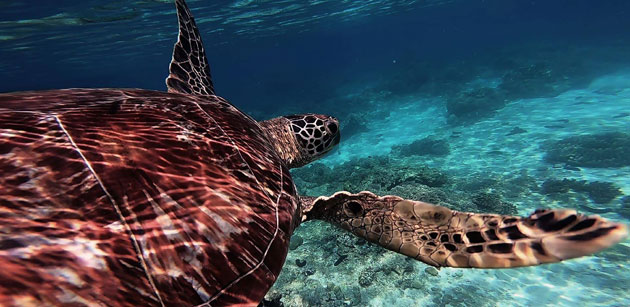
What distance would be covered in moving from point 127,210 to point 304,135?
2.87m

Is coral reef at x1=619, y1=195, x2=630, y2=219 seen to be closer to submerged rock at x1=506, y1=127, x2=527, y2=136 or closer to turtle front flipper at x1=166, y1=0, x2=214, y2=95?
submerged rock at x1=506, y1=127, x2=527, y2=136

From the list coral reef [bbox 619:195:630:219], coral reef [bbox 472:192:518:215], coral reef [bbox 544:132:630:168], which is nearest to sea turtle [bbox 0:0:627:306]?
coral reef [bbox 472:192:518:215]

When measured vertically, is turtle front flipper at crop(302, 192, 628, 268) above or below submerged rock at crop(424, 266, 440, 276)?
above

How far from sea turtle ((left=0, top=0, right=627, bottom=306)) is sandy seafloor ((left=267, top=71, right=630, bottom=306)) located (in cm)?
442

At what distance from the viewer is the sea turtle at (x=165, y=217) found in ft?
3.96

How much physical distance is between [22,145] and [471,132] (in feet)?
62.3

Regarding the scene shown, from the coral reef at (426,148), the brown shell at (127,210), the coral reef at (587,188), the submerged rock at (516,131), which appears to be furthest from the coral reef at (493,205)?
the submerged rock at (516,131)

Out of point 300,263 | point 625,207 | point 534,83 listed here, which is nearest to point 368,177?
point 300,263

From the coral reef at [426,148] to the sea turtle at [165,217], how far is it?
13712 mm

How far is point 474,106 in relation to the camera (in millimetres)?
21344

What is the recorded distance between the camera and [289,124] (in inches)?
163

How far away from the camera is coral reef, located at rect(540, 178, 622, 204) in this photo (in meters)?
8.81

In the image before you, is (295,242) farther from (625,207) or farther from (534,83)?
(534,83)

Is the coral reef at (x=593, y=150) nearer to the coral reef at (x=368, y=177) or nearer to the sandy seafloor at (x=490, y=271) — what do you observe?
the sandy seafloor at (x=490, y=271)
